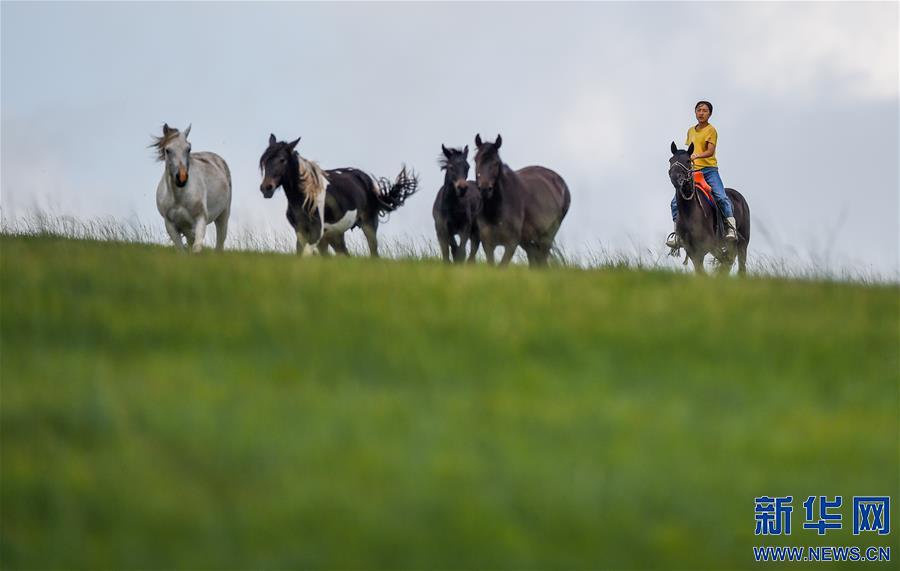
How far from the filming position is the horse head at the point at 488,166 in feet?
58.0

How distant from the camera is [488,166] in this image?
1773cm

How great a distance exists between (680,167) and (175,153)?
746 cm

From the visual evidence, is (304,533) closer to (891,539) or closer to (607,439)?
(607,439)

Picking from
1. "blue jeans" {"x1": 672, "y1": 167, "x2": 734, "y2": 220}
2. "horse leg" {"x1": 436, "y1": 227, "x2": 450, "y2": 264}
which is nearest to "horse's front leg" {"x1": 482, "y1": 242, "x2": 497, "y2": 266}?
"horse leg" {"x1": 436, "y1": 227, "x2": 450, "y2": 264}

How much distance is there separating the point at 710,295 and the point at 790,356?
1.80 meters

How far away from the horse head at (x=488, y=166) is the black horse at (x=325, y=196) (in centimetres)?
287

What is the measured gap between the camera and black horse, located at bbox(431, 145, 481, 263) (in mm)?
18000

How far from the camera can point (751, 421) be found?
8648mm

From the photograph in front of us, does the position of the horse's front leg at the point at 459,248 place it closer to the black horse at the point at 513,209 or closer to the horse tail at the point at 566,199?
the black horse at the point at 513,209

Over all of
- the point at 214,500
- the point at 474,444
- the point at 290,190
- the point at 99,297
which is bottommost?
the point at 214,500

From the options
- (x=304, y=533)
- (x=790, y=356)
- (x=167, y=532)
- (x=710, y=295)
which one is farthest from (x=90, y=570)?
(x=710, y=295)

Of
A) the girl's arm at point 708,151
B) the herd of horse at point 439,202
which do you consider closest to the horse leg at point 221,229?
the herd of horse at point 439,202

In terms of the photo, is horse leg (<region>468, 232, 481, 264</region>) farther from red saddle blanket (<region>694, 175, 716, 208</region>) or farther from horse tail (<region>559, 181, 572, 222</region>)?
red saddle blanket (<region>694, 175, 716, 208</region>)

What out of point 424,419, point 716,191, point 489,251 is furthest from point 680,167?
point 424,419
